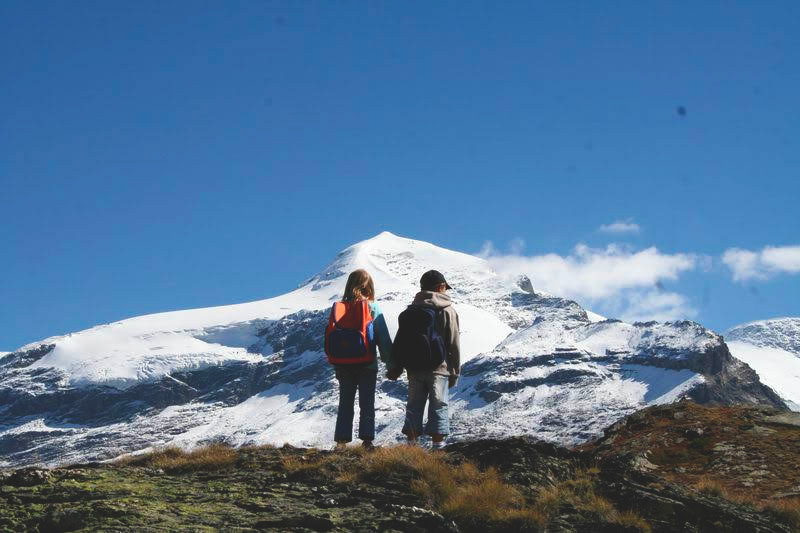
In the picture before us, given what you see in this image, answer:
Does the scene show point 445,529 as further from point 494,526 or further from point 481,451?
point 481,451

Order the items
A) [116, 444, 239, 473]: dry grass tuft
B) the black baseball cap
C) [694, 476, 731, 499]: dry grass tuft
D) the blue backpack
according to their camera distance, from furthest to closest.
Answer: the black baseball cap → the blue backpack → [116, 444, 239, 473]: dry grass tuft → [694, 476, 731, 499]: dry grass tuft

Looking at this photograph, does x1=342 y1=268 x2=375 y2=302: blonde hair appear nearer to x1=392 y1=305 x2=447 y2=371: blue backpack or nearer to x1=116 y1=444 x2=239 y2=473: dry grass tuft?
x1=392 y1=305 x2=447 y2=371: blue backpack

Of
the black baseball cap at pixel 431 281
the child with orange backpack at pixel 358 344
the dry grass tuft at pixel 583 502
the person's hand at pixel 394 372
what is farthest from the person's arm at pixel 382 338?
the dry grass tuft at pixel 583 502

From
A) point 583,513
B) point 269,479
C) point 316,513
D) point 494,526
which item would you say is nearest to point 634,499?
point 583,513

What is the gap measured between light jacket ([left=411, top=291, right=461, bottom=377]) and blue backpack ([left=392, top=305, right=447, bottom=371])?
0.14 meters

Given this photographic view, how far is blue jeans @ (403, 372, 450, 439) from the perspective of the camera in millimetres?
14961

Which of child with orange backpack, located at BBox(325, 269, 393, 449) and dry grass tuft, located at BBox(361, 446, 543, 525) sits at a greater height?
child with orange backpack, located at BBox(325, 269, 393, 449)

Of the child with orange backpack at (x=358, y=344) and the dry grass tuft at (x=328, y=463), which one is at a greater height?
the child with orange backpack at (x=358, y=344)

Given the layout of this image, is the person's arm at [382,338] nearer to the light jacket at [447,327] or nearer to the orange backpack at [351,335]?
the orange backpack at [351,335]

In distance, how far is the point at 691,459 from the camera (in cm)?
1692

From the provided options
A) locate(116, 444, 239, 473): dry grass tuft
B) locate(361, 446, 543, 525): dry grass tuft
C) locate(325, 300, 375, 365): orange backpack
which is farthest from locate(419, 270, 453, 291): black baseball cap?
locate(116, 444, 239, 473): dry grass tuft

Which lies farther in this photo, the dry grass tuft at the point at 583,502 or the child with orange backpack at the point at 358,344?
the child with orange backpack at the point at 358,344

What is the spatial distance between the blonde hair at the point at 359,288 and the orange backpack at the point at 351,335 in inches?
4.9

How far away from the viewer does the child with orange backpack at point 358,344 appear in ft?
49.4
